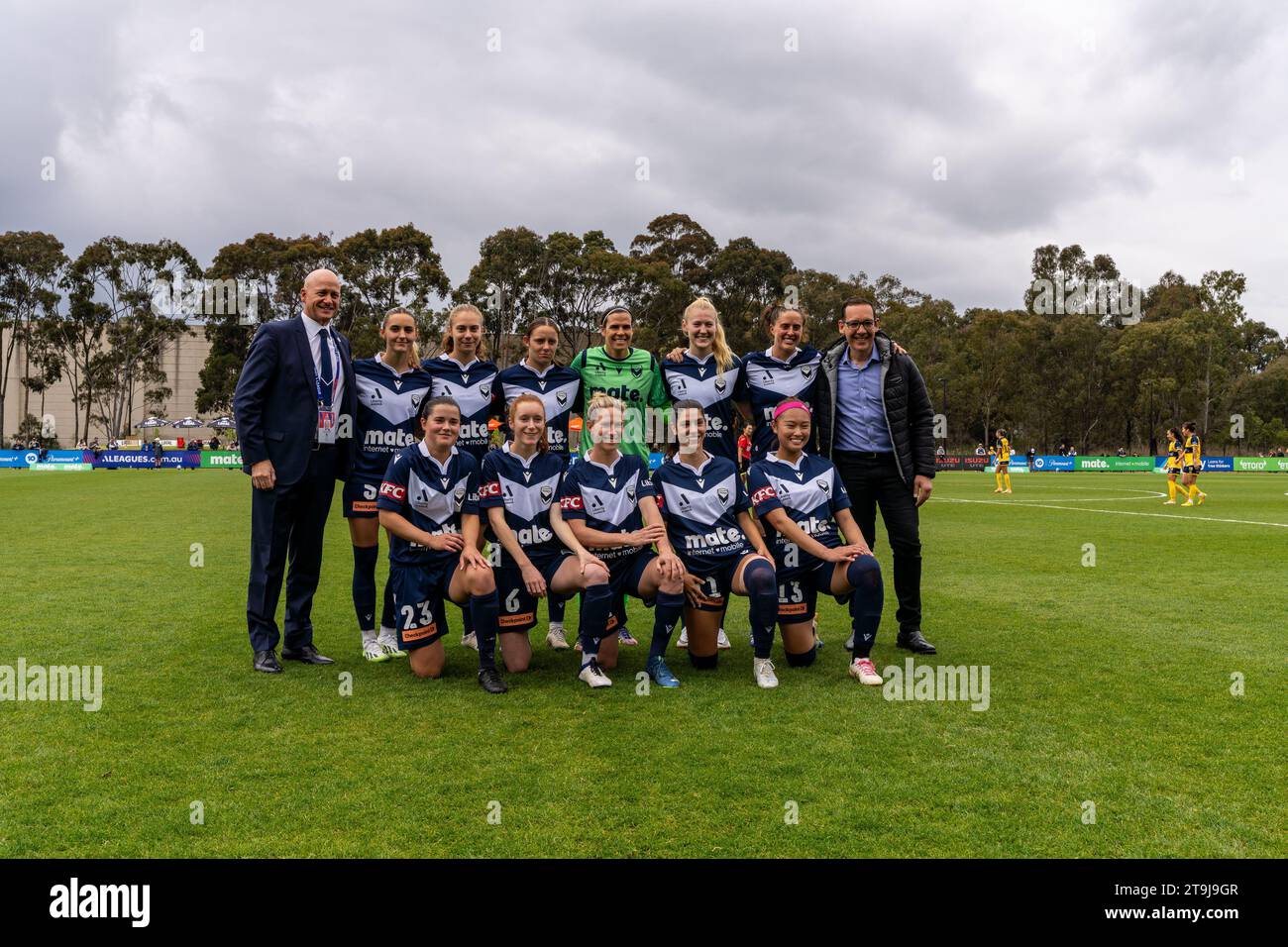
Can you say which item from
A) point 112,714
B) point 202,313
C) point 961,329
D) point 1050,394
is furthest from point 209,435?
point 112,714

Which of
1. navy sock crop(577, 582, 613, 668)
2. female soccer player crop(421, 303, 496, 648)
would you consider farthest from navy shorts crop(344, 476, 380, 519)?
navy sock crop(577, 582, 613, 668)

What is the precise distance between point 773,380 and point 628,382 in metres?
1.01

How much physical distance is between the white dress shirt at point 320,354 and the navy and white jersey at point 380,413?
184 millimetres

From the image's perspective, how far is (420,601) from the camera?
5.32m

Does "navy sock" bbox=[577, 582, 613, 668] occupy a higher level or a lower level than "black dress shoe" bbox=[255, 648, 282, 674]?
higher

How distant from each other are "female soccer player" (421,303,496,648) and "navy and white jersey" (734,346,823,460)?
72.2 inches

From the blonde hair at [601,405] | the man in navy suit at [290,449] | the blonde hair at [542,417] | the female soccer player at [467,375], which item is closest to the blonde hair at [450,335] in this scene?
the female soccer player at [467,375]

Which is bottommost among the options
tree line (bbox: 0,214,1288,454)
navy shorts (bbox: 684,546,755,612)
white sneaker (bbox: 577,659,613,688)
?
white sneaker (bbox: 577,659,613,688)

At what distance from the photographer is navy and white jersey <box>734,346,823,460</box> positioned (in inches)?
244

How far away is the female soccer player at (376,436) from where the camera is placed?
6000 millimetres

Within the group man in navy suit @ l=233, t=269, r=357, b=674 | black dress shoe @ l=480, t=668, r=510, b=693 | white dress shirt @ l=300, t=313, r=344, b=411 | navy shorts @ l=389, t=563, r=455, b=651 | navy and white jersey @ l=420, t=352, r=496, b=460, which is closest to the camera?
black dress shoe @ l=480, t=668, r=510, b=693

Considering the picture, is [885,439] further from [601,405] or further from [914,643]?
[601,405]

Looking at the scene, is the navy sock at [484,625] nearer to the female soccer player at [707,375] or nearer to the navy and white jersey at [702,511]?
the navy and white jersey at [702,511]

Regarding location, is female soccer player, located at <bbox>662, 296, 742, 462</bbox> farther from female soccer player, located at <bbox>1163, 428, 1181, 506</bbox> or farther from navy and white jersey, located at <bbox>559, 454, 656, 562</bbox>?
female soccer player, located at <bbox>1163, 428, 1181, 506</bbox>
